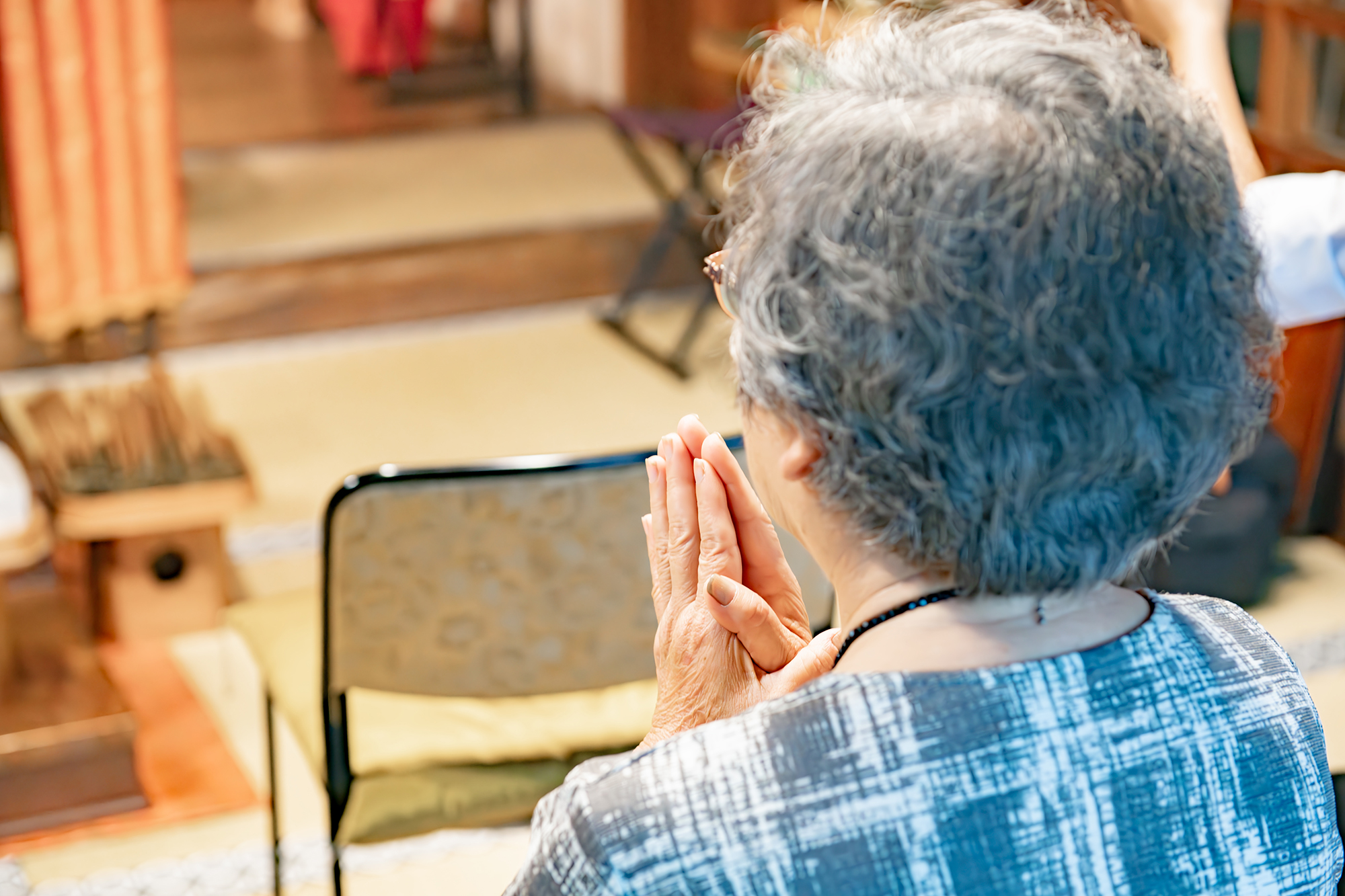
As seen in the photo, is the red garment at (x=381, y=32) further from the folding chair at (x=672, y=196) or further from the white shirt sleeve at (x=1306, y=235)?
the white shirt sleeve at (x=1306, y=235)

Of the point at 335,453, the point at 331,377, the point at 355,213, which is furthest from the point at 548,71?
the point at 335,453

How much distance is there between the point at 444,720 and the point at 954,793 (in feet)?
3.68

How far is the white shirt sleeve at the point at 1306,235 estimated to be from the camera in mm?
1432

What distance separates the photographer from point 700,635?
1000 millimetres

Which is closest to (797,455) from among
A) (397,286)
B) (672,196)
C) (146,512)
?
(146,512)

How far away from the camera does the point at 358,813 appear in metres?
1.66

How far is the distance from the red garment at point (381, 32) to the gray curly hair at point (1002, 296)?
5454 mm

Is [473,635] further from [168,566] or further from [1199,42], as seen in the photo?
[168,566]

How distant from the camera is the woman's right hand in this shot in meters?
0.99

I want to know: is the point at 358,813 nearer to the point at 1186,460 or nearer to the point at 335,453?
the point at 1186,460

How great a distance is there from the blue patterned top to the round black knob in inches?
85.7

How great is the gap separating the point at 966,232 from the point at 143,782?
209 centimetres

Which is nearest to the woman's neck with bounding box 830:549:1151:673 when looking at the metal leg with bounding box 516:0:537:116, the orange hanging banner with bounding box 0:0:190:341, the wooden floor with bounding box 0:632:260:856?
the wooden floor with bounding box 0:632:260:856

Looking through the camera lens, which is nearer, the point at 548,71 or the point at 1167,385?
the point at 1167,385
